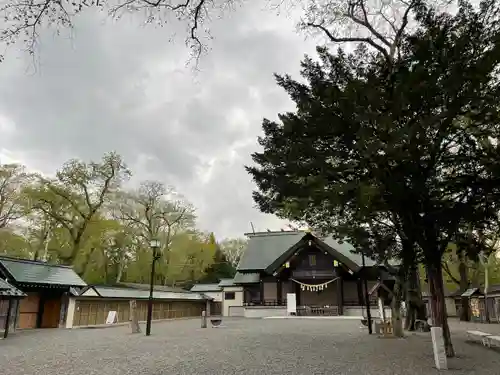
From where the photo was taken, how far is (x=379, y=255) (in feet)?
33.2

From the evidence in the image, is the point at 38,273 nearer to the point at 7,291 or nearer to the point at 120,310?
the point at 7,291

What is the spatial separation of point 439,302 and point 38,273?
61.2 ft

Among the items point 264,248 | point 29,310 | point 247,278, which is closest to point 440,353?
point 29,310

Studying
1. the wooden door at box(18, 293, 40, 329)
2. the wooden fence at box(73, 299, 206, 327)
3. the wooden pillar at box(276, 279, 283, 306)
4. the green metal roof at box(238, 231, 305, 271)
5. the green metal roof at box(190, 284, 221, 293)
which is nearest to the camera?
the wooden door at box(18, 293, 40, 329)

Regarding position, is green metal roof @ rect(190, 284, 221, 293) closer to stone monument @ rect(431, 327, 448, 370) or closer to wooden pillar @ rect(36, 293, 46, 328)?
wooden pillar @ rect(36, 293, 46, 328)

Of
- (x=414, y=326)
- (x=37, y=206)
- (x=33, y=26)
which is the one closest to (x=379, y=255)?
(x=414, y=326)

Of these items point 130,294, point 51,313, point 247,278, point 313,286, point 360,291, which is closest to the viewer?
point 51,313

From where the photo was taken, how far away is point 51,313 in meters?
19.9

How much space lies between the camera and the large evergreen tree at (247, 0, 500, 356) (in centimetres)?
706

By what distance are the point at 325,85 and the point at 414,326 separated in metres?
12.1

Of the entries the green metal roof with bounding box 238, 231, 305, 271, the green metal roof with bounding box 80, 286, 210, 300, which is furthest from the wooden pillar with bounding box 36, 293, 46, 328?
the green metal roof with bounding box 238, 231, 305, 271

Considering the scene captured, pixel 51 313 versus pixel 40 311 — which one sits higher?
pixel 40 311

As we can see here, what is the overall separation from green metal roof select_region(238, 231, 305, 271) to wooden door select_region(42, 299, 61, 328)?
50.2 feet

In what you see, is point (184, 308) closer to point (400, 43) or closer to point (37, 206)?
point (37, 206)
